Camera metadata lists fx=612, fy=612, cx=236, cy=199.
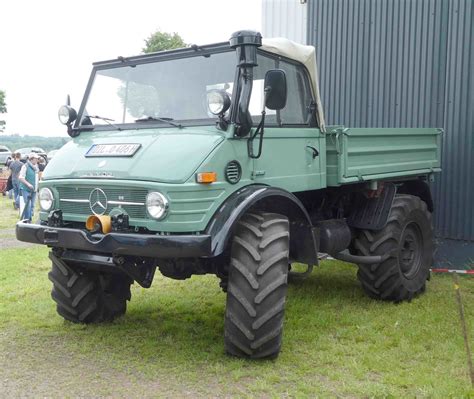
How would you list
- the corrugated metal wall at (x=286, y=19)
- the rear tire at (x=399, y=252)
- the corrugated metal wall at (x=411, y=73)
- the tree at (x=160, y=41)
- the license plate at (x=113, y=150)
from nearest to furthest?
the license plate at (x=113, y=150)
the rear tire at (x=399, y=252)
the corrugated metal wall at (x=411, y=73)
the corrugated metal wall at (x=286, y=19)
the tree at (x=160, y=41)

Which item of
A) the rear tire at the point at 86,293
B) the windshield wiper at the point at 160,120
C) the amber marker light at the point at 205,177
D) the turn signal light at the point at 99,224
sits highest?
the windshield wiper at the point at 160,120

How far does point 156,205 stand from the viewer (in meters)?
4.41

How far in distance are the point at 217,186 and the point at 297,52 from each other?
1790 millimetres

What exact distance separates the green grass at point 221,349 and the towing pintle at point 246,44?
234 cm

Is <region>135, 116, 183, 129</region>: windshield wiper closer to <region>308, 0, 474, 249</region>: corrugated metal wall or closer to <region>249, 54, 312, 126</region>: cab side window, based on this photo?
<region>249, 54, 312, 126</region>: cab side window

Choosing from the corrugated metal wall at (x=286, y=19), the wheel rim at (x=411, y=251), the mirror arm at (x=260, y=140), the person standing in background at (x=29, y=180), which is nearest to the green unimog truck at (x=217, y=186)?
the mirror arm at (x=260, y=140)

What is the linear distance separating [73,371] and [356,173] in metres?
3.19

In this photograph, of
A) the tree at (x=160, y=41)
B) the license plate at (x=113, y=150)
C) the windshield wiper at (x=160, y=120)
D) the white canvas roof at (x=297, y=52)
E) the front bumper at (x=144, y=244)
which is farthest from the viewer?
the tree at (x=160, y=41)

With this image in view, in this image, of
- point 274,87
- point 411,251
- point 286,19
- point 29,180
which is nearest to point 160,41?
point 29,180

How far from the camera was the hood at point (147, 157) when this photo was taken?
4473 millimetres

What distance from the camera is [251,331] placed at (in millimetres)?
4641

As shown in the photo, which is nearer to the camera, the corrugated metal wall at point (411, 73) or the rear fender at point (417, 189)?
the rear fender at point (417, 189)

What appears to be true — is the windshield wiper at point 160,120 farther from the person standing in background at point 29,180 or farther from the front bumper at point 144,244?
the person standing in background at point 29,180

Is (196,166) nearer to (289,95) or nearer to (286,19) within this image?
(289,95)
